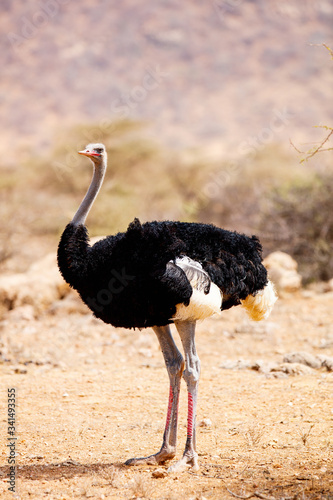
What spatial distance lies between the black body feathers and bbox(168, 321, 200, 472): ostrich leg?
0.19m

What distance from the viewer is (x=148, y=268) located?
12.1 feet

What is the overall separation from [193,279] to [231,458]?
122cm

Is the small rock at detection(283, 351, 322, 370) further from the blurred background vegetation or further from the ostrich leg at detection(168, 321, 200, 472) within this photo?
the blurred background vegetation

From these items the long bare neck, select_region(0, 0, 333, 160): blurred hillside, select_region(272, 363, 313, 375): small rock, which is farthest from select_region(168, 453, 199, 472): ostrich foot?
select_region(0, 0, 333, 160): blurred hillside

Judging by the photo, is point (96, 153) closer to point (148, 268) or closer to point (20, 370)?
point (148, 268)

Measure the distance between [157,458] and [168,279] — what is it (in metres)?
1.20

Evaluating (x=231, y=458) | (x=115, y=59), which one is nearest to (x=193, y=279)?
(x=231, y=458)

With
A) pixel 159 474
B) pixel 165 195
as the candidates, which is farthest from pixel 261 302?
pixel 165 195

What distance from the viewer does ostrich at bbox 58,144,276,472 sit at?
3.66 meters

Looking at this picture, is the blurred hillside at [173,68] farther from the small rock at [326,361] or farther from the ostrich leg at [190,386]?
the ostrich leg at [190,386]

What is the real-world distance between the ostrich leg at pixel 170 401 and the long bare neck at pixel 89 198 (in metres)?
0.87

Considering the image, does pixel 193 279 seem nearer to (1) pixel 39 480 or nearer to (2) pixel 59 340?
(1) pixel 39 480

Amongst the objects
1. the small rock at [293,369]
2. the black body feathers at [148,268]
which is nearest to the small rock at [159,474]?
the black body feathers at [148,268]

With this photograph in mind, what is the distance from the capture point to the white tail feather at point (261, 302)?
4211mm
